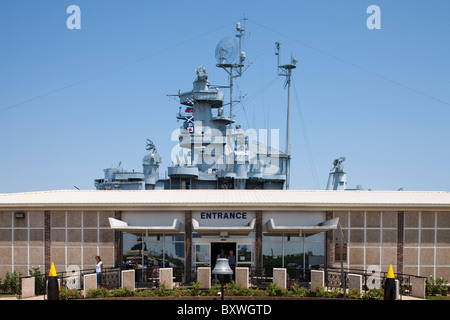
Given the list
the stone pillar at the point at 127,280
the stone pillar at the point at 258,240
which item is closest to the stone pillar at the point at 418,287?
the stone pillar at the point at 258,240

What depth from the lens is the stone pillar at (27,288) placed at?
2061 centimetres

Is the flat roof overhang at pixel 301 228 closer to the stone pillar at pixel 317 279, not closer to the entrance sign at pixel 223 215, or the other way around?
the entrance sign at pixel 223 215

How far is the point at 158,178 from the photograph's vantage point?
222 feet

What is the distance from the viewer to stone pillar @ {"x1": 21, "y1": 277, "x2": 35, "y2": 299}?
20609 millimetres

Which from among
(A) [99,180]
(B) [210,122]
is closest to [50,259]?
(B) [210,122]

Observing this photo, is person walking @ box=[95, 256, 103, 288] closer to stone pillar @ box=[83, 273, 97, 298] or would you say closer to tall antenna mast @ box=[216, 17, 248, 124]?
stone pillar @ box=[83, 273, 97, 298]

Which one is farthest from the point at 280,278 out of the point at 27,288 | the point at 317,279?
the point at 27,288

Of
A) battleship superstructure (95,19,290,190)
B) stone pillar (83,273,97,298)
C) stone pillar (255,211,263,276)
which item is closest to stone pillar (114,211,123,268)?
stone pillar (83,273,97,298)

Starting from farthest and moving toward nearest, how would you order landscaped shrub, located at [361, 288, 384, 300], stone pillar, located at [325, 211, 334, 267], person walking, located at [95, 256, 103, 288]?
stone pillar, located at [325, 211, 334, 267] → person walking, located at [95, 256, 103, 288] → landscaped shrub, located at [361, 288, 384, 300]

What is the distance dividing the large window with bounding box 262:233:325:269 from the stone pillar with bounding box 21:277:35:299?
10.6 metres

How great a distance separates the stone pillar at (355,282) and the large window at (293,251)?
12.0 ft
